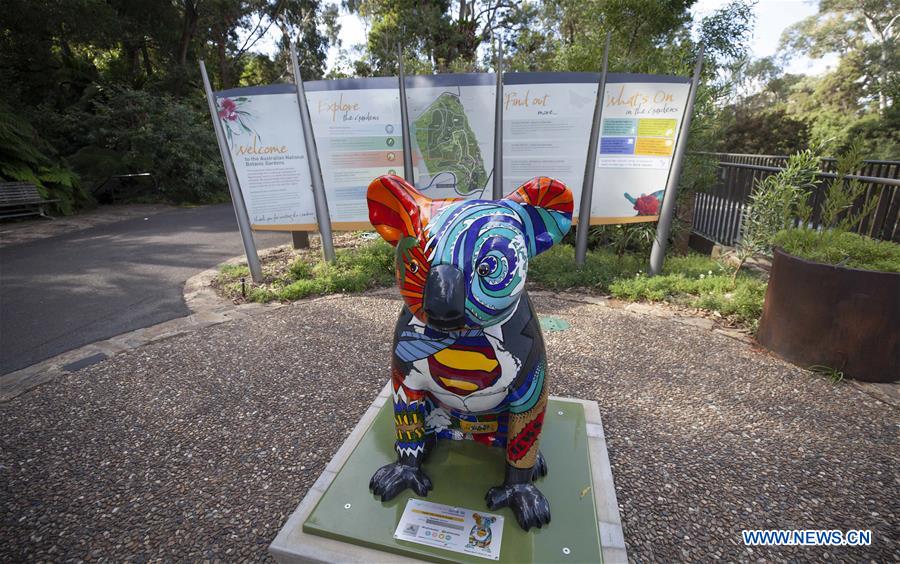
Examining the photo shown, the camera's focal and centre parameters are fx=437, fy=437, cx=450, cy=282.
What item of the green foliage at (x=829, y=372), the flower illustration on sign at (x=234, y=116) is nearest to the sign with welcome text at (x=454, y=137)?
the flower illustration on sign at (x=234, y=116)

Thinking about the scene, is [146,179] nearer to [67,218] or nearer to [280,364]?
[67,218]

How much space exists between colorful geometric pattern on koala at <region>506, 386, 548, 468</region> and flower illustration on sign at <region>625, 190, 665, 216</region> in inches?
170

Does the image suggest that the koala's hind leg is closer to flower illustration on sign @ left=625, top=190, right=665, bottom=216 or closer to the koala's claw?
the koala's claw

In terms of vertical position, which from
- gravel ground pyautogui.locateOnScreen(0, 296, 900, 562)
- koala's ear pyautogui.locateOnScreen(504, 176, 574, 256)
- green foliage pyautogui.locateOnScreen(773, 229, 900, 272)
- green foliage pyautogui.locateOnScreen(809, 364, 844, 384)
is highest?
koala's ear pyautogui.locateOnScreen(504, 176, 574, 256)

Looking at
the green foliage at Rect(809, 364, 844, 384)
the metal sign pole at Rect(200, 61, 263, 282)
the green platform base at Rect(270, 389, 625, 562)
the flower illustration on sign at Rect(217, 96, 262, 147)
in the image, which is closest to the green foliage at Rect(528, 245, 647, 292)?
the green foliage at Rect(809, 364, 844, 384)

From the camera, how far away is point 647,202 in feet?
17.7

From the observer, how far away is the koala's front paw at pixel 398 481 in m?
1.90

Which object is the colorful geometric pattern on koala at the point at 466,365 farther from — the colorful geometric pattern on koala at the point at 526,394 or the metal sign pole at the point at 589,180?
the metal sign pole at the point at 589,180

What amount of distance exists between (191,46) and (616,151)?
18.2m

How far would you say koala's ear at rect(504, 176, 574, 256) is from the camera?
1585mm

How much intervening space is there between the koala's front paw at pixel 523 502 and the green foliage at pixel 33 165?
12614mm

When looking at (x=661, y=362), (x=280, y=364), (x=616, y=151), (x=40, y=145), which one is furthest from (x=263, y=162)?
(x=40, y=145)

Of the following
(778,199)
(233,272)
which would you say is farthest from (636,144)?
(233,272)

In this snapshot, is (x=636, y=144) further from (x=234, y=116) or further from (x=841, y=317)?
(x=234, y=116)
